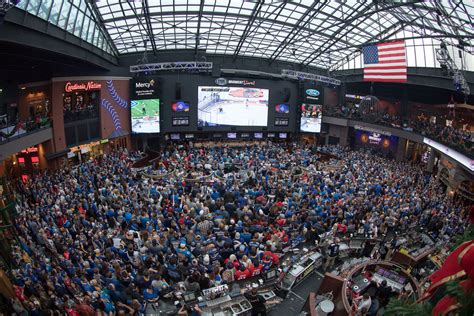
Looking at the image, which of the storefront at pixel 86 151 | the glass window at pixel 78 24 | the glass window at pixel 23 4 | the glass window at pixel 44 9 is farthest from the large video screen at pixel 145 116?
the glass window at pixel 23 4

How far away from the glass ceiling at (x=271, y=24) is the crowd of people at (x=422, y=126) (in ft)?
17.4

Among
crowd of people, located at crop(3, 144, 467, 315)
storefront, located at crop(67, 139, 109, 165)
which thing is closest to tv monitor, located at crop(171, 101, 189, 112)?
storefront, located at crop(67, 139, 109, 165)

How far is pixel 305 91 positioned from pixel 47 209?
24.6 m

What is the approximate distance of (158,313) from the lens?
809 cm

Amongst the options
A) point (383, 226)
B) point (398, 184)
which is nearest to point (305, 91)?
point (398, 184)

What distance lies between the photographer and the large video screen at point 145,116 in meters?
26.2

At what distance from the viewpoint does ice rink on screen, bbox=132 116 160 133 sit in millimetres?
26438

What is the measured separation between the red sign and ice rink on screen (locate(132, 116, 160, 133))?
444cm

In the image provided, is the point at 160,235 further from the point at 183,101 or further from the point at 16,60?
the point at 183,101

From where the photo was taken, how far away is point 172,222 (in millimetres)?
11523

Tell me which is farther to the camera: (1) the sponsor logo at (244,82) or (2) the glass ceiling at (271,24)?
(1) the sponsor logo at (244,82)

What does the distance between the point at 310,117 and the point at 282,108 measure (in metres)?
2.96

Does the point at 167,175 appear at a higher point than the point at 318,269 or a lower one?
higher

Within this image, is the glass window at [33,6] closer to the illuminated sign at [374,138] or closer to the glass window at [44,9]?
the glass window at [44,9]
